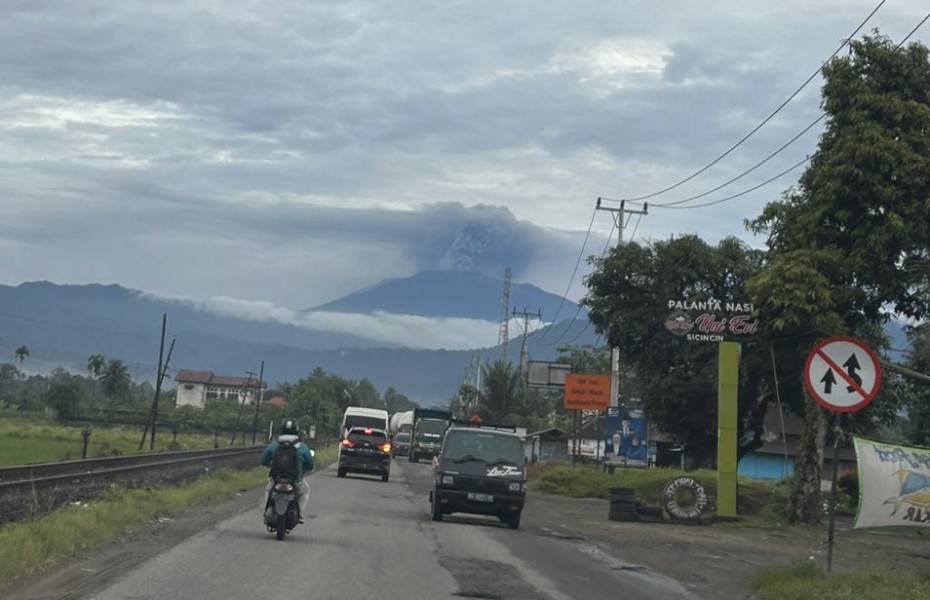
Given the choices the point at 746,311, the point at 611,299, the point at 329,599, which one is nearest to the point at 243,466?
the point at 611,299

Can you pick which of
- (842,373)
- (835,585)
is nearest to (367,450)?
(835,585)

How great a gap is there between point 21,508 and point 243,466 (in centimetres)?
2798

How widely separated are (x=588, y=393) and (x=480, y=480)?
32.6 m

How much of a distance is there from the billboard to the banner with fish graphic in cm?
3704

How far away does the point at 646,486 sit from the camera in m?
38.1

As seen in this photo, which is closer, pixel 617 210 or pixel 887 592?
pixel 887 592

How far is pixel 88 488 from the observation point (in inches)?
981

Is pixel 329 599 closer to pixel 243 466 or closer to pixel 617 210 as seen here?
pixel 243 466

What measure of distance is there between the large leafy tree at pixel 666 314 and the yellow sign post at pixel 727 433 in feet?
→ 45.3

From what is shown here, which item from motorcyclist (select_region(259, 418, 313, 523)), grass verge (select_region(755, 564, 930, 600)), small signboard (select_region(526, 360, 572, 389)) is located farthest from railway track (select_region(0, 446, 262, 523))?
small signboard (select_region(526, 360, 572, 389))

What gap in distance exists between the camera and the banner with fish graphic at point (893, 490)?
14789 mm

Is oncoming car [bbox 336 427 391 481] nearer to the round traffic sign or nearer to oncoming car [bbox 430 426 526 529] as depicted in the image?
oncoming car [bbox 430 426 526 529]

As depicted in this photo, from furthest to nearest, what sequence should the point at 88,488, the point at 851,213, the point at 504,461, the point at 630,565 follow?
the point at 851,213 < the point at 88,488 < the point at 504,461 < the point at 630,565

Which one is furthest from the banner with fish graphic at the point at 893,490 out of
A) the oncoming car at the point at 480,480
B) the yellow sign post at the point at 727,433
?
the yellow sign post at the point at 727,433
